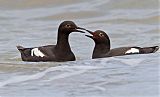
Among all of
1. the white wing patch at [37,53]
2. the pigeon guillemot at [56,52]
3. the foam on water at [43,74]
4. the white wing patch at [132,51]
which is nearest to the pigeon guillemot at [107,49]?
the white wing patch at [132,51]

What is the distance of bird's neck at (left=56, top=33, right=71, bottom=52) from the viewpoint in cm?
1081

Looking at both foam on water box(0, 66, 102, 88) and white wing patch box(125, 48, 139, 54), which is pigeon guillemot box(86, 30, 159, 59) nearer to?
white wing patch box(125, 48, 139, 54)

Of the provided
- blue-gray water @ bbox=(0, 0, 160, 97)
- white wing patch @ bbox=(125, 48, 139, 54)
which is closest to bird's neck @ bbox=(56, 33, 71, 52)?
blue-gray water @ bbox=(0, 0, 160, 97)

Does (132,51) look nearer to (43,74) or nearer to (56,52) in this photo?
(56,52)

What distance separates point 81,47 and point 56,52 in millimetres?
1912

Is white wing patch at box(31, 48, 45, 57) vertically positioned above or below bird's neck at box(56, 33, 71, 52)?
below

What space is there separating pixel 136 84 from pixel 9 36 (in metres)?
6.77

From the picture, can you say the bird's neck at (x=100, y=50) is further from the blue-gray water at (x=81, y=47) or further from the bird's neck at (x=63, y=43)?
the bird's neck at (x=63, y=43)

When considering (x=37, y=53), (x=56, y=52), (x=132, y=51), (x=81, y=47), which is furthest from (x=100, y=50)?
(x=81, y=47)

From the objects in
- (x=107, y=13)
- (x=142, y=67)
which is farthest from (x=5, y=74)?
(x=107, y=13)

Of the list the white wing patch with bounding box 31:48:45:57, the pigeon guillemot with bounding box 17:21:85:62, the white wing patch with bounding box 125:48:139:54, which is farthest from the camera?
the white wing patch with bounding box 31:48:45:57

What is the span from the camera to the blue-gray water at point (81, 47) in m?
7.50

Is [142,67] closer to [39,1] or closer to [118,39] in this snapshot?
[118,39]

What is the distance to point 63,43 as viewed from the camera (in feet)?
35.8
